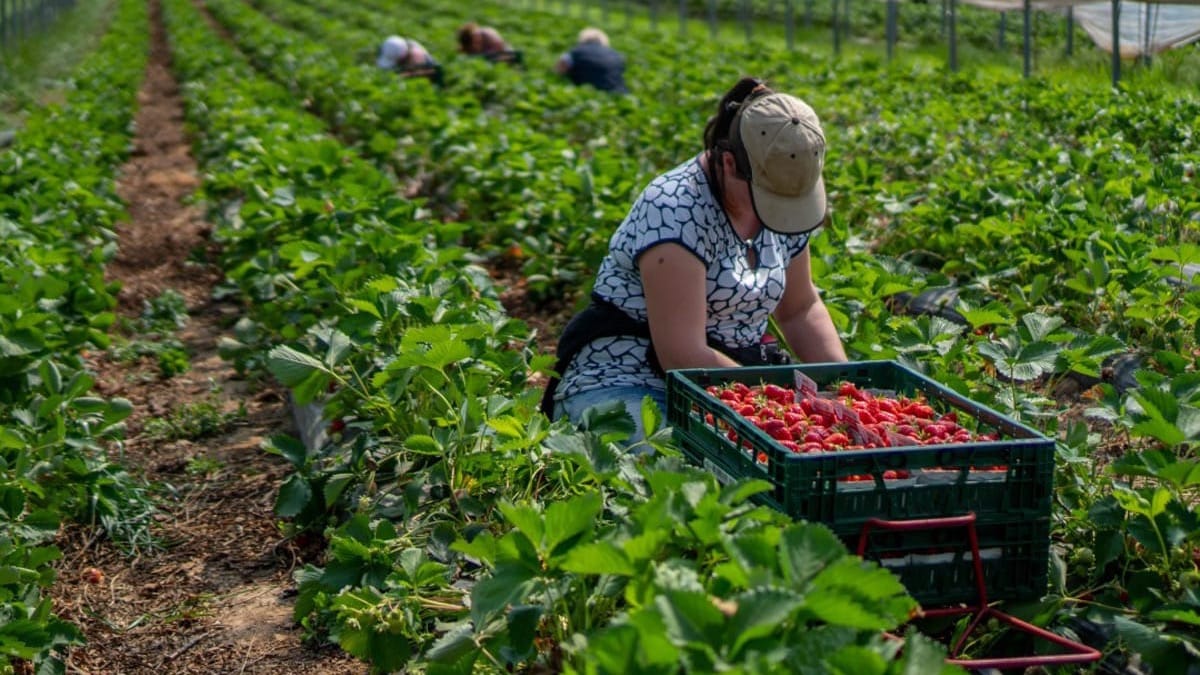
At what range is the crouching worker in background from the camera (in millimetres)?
14349

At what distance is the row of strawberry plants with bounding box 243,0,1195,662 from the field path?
5.51ft

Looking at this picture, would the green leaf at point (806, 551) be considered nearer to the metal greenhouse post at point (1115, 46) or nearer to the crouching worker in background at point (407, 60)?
the metal greenhouse post at point (1115, 46)

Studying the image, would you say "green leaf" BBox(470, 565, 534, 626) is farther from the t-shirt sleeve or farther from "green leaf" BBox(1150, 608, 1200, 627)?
the t-shirt sleeve

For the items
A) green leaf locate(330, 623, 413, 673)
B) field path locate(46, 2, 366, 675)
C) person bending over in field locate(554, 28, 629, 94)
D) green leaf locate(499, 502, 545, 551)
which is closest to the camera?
green leaf locate(499, 502, 545, 551)

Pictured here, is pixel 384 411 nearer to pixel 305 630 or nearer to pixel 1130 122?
pixel 305 630

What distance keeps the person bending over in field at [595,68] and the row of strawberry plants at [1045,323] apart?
4323 millimetres

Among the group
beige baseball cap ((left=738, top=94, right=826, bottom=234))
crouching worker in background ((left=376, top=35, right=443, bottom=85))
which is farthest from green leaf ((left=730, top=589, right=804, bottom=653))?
crouching worker in background ((left=376, top=35, right=443, bottom=85))

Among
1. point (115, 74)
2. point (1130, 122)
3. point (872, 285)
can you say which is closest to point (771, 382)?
point (872, 285)

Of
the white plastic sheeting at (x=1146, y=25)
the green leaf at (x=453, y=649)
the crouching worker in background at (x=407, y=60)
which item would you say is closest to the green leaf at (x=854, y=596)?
the green leaf at (x=453, y=649)

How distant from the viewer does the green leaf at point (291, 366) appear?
3725mm

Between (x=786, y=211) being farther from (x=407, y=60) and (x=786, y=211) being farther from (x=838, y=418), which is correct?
(x=407, y=60)

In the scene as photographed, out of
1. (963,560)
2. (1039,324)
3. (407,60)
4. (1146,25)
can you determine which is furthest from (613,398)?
(407,60)

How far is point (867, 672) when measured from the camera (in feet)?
5.83

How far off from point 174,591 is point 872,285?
2.20 m
